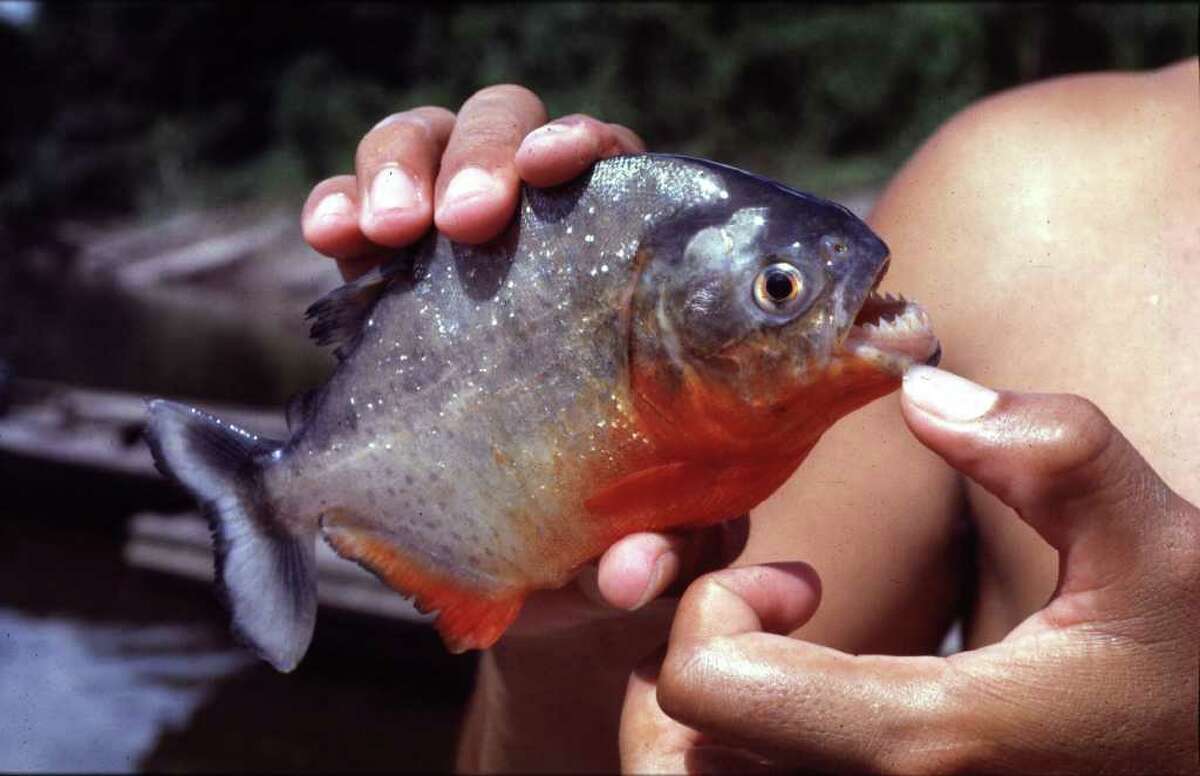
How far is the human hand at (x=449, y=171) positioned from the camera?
1.73 m

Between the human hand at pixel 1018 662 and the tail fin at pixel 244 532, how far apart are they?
60 cm

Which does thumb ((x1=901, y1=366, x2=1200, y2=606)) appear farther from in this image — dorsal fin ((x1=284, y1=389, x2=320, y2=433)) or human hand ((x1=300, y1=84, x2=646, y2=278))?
dorsal fin ((x1=284, y1=389, x2=320, y2=433))

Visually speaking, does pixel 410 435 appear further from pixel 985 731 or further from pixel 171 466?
pixel 985 731

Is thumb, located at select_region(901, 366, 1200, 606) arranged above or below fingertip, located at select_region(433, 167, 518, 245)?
below

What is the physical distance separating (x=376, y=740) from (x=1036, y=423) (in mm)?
5711

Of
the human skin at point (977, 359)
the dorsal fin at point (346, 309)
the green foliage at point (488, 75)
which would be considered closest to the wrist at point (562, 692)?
the human skin at point (977, 359)

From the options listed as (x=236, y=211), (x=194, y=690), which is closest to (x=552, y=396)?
(x=194, y=690)

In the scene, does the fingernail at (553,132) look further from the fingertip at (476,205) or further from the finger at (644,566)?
the finger at (644,566)

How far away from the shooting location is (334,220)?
1911 mm

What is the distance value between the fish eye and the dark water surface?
4.98m

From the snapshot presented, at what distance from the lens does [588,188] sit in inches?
67.7

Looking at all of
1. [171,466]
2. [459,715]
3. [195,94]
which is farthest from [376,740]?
[195,94]

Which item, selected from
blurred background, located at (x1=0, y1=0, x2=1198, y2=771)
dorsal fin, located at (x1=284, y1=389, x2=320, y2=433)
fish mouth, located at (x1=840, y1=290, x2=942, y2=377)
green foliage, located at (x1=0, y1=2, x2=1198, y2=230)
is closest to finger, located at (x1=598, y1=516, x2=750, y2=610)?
fish mouth, located at (x1=840, y1=290, x2=942, y2=377)

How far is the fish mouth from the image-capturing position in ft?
4.83
